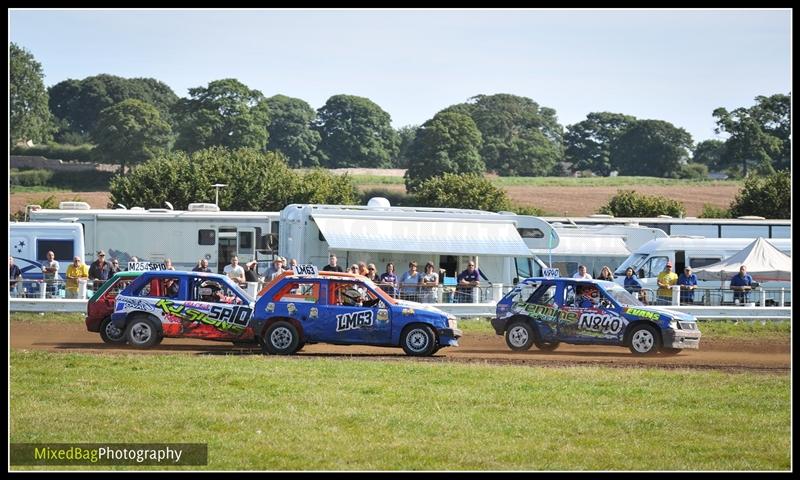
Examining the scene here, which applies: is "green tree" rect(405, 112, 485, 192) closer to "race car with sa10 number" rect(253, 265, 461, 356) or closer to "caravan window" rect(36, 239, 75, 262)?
"caravan window" rect(36, 239, 75, 262)

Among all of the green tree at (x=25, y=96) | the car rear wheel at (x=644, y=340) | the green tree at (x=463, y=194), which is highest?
the green tree at (x=25, y=96)

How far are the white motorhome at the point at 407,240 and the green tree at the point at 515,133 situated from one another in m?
98.0

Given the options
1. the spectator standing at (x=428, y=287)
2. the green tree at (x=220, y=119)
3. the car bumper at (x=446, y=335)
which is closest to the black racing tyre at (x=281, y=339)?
the car bumper at (x=446, y=335)

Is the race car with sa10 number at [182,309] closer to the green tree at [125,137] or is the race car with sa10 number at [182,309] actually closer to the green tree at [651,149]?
the green tree at [125,137]

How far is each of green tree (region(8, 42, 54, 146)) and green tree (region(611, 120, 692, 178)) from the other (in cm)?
7870

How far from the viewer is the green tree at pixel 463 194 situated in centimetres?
8650

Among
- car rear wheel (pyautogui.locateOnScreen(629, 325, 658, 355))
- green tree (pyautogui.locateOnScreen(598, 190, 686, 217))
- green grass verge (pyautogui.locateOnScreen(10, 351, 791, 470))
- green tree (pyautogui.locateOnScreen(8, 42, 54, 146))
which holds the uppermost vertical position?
green tree (pyautogui.locateOnScreen(8, 42, 54, 146))

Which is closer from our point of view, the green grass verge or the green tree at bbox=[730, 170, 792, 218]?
the green grass verge

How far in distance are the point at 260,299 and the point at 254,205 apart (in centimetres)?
5215

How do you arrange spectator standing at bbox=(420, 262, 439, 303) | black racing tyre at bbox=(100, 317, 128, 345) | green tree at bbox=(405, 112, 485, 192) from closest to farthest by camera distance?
1. black racing tyre at bbox=(100, 317, 128, 345)
2. spectator standing at bbox=(420, 262, 439, 303)
3. green tree at bbox=(405, 112, 485, 192)

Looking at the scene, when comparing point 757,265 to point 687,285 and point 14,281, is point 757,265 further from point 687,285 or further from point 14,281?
point 14,281

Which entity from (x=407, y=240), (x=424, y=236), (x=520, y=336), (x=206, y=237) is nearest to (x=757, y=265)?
(x=424, y=236)

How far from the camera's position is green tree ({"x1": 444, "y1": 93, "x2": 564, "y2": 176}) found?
15362 centimetres

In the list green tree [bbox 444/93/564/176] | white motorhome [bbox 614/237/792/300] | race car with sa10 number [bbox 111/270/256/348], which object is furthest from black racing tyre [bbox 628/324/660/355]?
green tree [bbox 444/93/564/176]
